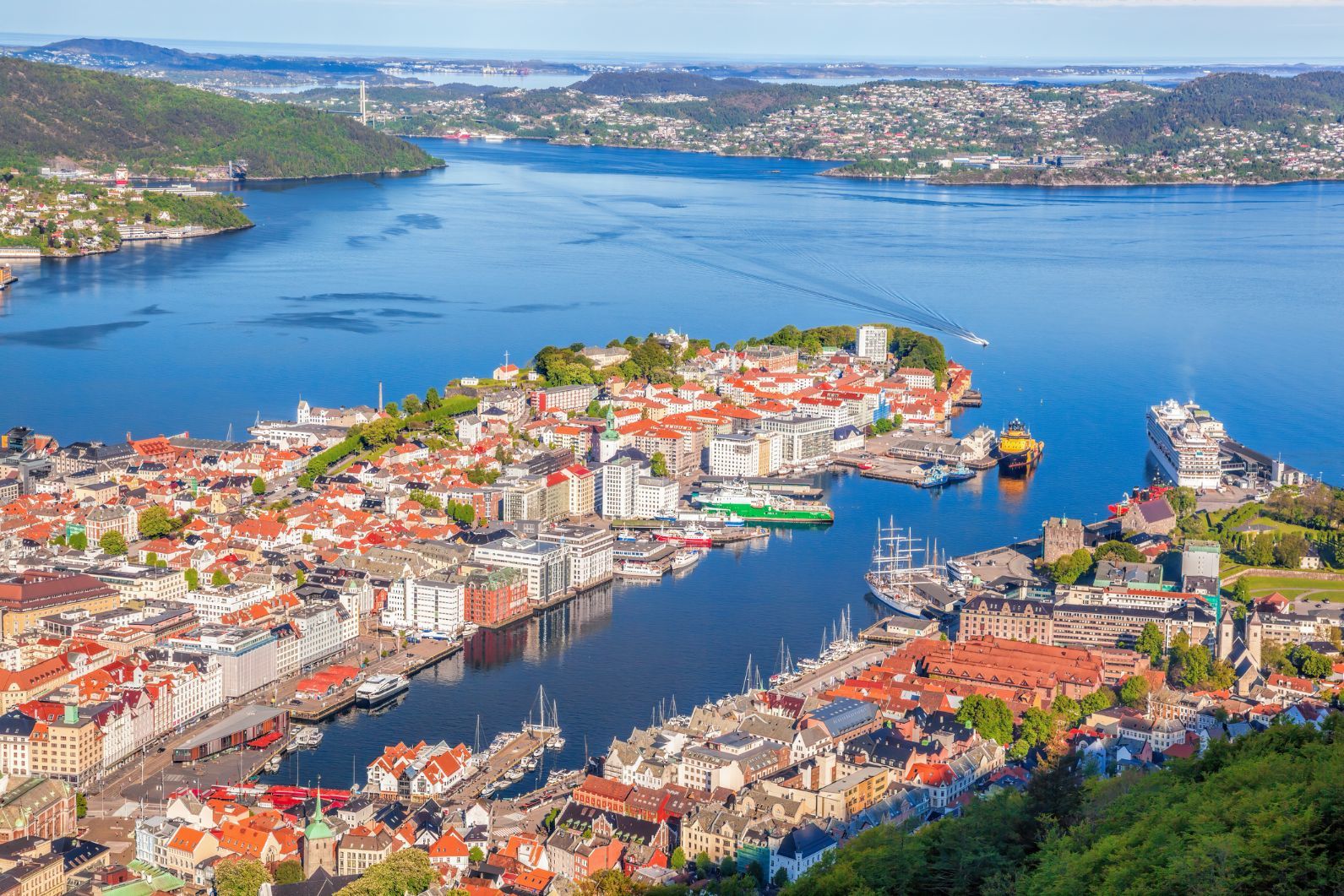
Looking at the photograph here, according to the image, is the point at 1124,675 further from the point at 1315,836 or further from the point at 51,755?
the point at 51,755

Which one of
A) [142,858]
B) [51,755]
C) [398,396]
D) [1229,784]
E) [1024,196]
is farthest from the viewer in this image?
[1024,196]

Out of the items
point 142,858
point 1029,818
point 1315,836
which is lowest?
point 142,858

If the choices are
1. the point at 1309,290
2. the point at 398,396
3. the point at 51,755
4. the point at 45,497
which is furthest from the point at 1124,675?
the point at 1309,290

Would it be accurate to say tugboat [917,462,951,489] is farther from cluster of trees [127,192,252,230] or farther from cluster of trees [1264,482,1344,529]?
cluster of trees [127,192,252,230]

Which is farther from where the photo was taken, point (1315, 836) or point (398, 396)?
point (398, 396)

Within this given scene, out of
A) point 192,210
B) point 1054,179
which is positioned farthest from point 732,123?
Result: point 192,210

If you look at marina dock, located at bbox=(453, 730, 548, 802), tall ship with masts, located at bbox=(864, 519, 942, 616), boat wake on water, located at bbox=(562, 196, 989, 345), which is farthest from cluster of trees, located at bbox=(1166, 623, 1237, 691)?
boat wake on water, located at bbox=(562, 196, 989, 345)
